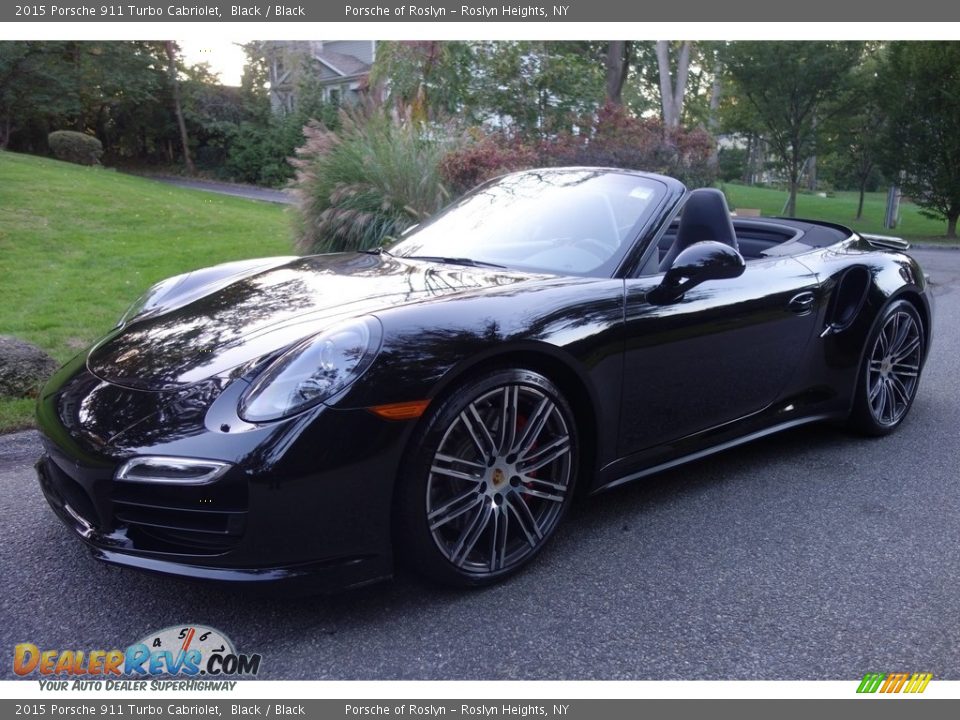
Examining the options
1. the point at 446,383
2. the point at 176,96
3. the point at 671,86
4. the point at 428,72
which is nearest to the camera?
the point at 446,383

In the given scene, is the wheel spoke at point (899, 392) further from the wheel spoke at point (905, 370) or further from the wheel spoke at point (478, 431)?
the wheel spoke at point (478, 431)

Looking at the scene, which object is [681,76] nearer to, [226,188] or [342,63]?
[226,188]

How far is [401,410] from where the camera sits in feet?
7.71

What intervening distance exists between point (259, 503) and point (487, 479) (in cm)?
73

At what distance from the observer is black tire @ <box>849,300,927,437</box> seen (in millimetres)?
4125

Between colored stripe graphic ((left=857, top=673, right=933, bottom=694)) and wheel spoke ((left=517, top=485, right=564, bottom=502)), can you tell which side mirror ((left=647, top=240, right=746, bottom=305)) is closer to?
wheel spoke ((left=517, top=485, right=564, bottom=502))

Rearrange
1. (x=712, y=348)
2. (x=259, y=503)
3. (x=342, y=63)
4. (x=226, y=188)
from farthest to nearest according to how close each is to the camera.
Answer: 1. (x=342, y=63)
2. (x=226, y=188)
3. (x=712, y=348)
4. (x=259, y=503)

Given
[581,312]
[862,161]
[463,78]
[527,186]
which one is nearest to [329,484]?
[581,312]

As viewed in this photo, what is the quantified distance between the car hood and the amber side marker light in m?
0.34

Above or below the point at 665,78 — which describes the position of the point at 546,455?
below

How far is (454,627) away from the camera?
8.00 feet

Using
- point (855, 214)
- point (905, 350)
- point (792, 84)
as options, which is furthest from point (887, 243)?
point (855, 214)

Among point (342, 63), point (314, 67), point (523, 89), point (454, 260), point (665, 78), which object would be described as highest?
point (342, 63)

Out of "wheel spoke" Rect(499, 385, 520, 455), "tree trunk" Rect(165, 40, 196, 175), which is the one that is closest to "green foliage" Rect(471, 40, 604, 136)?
"wheel spoke" Rect(499, 385, 520, 455)
